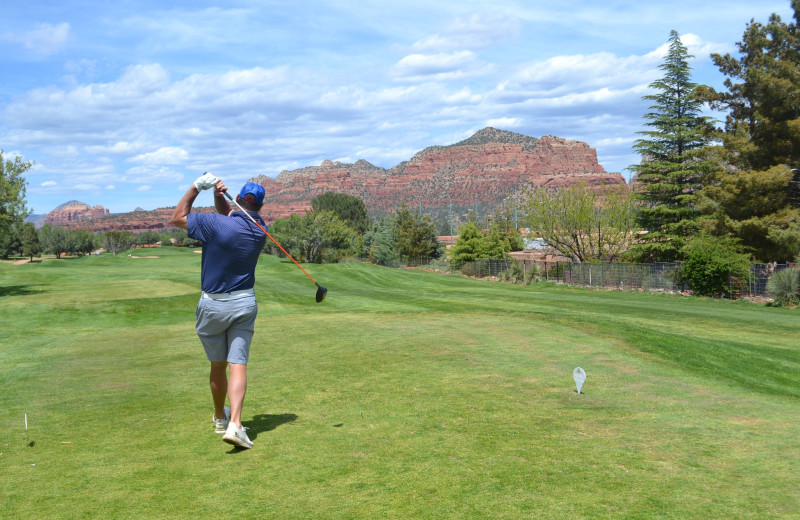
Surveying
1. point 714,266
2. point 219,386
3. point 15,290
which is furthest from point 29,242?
point 219,386

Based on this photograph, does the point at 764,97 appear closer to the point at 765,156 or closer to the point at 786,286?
the point at 765,156

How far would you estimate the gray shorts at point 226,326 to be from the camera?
267 inches

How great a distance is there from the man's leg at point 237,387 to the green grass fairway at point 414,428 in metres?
0.40

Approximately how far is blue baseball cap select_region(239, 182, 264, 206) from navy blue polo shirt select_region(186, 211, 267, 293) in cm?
34

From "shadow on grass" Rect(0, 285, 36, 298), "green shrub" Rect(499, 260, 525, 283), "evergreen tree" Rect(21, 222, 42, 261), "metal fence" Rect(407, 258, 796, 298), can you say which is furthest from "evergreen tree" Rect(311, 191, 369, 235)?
"shadow on grass" Rect(0, 285, 36, 298)

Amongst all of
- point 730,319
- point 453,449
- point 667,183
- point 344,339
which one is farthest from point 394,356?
point 667,183

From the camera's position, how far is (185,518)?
4555 mm

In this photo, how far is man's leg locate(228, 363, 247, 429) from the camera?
652cm

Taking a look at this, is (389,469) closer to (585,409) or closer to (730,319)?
(585,409)

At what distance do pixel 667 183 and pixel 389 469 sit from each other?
4880 centimetres

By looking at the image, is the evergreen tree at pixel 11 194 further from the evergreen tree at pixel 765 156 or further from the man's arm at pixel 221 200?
the evergreen tree at pixel 765 156

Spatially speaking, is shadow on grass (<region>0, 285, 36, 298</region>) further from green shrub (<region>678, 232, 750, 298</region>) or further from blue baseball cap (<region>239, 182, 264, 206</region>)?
green shrub (<region>678, 232, 750, 298</region>)

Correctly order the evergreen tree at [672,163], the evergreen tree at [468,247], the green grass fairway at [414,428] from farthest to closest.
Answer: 1. the evergreen tree at [468,247]
2. the evergreen tree at [672,163]
3. the green grass fairway at [414,428]

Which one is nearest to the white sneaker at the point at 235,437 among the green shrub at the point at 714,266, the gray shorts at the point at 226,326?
the gray shorts at the point at 226,326
